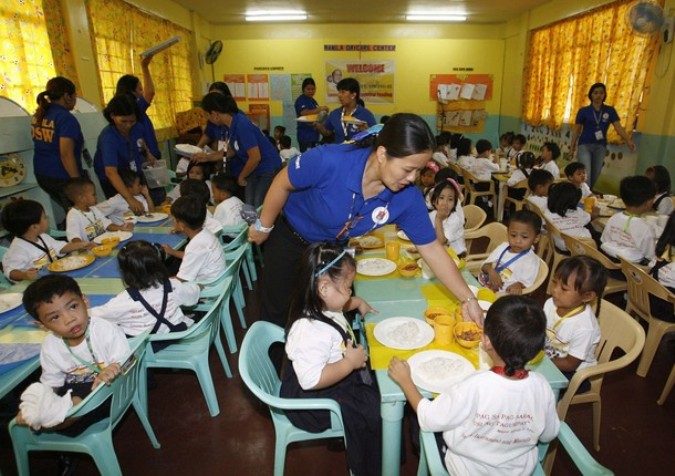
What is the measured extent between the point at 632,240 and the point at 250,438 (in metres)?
3.00

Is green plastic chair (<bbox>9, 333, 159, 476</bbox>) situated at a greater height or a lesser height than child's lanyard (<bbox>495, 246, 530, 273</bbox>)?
lesser

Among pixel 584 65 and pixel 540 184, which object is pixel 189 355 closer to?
pixel 540 184

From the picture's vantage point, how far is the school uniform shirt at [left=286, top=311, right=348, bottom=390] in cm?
152

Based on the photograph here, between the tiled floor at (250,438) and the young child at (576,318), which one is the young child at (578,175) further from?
the young child at (576,318)

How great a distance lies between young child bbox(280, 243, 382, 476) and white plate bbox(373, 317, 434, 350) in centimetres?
12

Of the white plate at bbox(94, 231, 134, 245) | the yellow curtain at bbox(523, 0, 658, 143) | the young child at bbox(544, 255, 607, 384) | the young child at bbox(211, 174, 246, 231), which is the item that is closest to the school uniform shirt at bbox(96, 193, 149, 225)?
the white plate at bbox(94, 231, 134, 245)

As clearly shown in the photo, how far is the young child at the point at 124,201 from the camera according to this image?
350 cm

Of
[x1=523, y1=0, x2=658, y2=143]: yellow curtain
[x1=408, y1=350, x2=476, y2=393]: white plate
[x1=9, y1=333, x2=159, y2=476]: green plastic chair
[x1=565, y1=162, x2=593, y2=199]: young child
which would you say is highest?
[x1=523, y1=0, x2=658, y2=143]: yellow curtain

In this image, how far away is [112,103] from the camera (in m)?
3.45

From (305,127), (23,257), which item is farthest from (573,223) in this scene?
(305,127)

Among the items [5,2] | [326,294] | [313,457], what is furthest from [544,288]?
[5,2]

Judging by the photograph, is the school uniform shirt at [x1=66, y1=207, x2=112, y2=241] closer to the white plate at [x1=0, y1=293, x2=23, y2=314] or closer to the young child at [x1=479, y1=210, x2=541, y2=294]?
the white plate at [x1=0, y1=293, x2=23, y2=314]

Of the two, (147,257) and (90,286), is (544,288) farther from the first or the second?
(90,286)

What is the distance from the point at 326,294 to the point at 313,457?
1.11 meters
